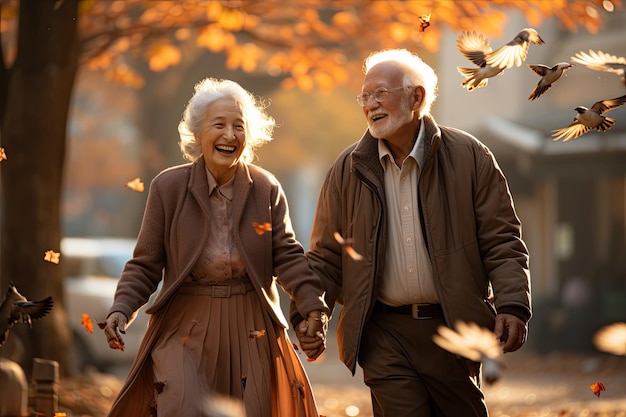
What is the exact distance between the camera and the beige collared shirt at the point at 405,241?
6.23 meters

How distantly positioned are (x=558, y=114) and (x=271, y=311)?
16860 millimetres

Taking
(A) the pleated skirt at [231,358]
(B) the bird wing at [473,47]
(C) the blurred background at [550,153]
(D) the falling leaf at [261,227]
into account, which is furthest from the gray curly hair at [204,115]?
(C) the blurred background at [550,153]

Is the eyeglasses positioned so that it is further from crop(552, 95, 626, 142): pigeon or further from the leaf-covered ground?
the leaf-covered ground

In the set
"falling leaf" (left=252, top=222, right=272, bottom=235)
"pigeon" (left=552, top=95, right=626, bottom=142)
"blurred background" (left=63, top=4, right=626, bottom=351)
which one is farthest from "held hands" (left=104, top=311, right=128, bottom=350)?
"blurred background" (left=63, top=4, right=626, bottom=351)

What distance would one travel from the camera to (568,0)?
14.4 metres

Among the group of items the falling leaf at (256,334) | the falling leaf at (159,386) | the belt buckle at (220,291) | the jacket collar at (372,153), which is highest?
the jacket collar at (372,153)

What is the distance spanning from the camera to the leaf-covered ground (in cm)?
1126

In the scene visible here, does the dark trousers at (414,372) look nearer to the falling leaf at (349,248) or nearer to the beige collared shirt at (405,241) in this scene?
the beige collared shirt at (405,241)

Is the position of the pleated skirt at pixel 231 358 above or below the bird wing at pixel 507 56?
below

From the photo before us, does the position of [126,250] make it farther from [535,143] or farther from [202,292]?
[202,292]

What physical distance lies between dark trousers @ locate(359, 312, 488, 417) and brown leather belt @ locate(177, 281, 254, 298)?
67 centimetres

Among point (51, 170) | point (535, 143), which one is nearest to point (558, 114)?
point (535, 143)

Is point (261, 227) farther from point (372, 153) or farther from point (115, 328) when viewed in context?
point (115, 328)

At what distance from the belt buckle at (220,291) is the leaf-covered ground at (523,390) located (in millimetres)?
3643
